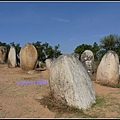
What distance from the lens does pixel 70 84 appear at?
17.5 ft

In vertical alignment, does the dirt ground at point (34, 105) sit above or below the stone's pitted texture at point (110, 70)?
below

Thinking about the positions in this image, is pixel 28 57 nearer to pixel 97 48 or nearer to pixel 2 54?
pixel 2 54

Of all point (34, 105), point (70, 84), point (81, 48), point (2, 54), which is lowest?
point (34, 105)

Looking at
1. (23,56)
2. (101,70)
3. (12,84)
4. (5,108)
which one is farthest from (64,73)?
(23,56)

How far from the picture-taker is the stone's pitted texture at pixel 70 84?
5.27 m

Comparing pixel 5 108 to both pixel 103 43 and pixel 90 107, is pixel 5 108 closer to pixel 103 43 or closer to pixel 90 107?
pixel 90 107

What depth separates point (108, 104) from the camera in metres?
5.73

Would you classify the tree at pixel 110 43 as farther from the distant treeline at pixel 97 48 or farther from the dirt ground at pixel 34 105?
the dirt ground at pixel 34 105

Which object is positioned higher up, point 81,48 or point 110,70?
point 81,48

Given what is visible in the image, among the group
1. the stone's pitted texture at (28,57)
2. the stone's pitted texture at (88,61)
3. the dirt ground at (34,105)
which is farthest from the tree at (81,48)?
the dirt ground at (34,105)

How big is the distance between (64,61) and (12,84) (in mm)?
3546

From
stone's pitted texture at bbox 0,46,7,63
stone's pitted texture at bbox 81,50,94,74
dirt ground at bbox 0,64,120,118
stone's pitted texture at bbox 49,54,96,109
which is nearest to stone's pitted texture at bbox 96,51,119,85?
dirt ground at bbox 0,64,120,118

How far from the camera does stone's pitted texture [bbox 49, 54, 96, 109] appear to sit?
17.3 feet

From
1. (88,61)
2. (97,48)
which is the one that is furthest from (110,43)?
(88,61)
